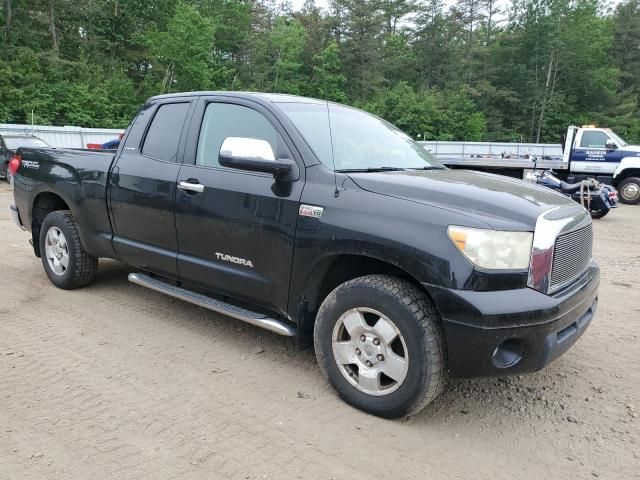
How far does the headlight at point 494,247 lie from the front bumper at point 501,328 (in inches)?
5.8

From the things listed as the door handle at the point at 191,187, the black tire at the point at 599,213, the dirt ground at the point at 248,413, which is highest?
the door handle at the point at 191,187

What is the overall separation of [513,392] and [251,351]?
1857 mm

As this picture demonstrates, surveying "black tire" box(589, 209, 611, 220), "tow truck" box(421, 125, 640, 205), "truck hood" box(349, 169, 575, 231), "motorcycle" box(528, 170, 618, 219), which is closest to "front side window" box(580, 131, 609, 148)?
"tow truck" box(421, 125, 640, 205)

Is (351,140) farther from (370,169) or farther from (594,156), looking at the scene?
(594,156)

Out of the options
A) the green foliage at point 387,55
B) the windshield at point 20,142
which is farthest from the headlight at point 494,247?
the green foliage at point 387,55

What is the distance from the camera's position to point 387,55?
171 feet

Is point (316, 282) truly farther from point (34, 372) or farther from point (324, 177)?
point (34, 372)

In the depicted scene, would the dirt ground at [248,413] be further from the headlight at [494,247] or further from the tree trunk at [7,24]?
the tree trunk at [7,24]

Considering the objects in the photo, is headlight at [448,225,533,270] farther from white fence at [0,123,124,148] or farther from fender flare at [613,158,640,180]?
white fence at [0,123,124,148]

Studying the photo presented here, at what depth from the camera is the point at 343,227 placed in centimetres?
307

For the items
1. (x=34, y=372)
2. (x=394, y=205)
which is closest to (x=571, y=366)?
(x=394, y=205)

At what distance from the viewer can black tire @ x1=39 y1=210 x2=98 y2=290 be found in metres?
4.95

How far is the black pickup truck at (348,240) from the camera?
2754 mm

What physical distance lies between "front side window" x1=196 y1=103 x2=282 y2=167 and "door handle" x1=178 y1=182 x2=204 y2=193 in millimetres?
182
